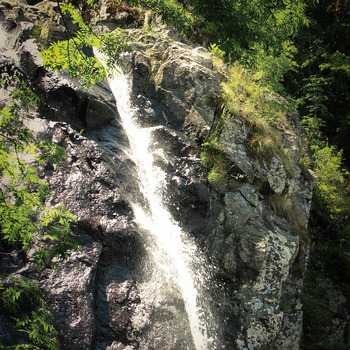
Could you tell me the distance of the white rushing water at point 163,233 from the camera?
15.7ft

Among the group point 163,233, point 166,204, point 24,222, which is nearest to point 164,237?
point 163,233

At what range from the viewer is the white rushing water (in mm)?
4777

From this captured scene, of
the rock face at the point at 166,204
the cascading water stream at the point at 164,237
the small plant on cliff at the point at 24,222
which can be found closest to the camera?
the small plant on cliff at the point at 24,222

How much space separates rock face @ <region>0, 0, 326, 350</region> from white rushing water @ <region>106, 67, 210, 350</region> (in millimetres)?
212

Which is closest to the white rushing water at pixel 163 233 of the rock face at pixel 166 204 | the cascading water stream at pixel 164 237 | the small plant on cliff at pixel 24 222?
the cascading water stream at pixel 164 237

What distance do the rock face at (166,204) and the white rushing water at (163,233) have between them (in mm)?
212

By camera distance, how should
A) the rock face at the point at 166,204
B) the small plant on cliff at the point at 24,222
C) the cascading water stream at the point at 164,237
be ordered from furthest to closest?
the cascading water stream at the point at 164,237, the rock face at the point at 166,204, the small plant on cliff at the point at 24,222

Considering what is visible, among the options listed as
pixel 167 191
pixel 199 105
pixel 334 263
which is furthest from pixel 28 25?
pixel 334 263

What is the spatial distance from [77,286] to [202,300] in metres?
2.49

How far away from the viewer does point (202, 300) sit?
512 cm

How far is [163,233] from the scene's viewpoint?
532 centimetres

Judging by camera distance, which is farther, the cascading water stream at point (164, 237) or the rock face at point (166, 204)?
the cascading water stream at point (164, 237)

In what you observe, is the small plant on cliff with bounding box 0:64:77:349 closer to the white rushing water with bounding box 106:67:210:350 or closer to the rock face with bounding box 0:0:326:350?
the rock face with bounding box 0:0:326:350

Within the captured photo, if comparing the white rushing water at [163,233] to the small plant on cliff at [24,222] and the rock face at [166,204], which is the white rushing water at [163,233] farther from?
the small plant on cliff at [24,222]
